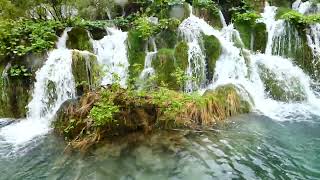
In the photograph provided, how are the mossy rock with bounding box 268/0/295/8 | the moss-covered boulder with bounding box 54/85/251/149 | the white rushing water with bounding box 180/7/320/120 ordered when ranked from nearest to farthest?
the moss-covered boulder with bounding box 54/85/251/149 < the white rushing water with bounding box 180/7/320/120 < the mossy rock with bounding box 268/0/295/8

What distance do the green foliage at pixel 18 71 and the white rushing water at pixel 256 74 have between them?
14.7ft

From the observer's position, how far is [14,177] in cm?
638

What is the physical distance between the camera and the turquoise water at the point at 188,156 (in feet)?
20.3

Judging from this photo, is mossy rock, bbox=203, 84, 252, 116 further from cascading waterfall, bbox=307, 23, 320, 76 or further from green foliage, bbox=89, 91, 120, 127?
cascading waterfall, bbox=307, 23, 320, 76

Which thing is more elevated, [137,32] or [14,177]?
[137,32]

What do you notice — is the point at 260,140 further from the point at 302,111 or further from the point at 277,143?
the point at 302,111

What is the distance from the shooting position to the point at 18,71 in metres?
9.53

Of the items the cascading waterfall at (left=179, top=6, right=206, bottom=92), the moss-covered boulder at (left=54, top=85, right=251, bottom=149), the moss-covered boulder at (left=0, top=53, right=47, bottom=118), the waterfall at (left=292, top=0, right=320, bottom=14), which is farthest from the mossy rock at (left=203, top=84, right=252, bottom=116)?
the waterfall at (left=292, top=0, right=320, bottom=14)

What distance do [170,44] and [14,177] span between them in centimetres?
609

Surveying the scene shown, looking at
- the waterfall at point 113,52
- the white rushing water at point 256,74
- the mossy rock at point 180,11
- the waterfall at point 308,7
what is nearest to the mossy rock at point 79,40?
the waterfall at point 113,52

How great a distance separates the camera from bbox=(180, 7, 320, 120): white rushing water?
948cm

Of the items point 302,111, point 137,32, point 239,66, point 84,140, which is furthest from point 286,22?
point 84,140

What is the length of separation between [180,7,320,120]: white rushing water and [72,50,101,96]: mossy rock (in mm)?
2927

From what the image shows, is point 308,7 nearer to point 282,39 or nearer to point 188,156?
point 282,39
